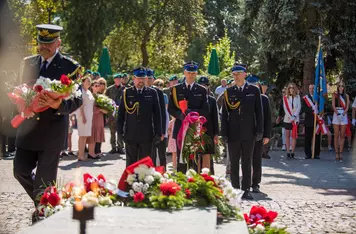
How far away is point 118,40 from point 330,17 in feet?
98.6

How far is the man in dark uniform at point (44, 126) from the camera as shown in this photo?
7.83 meters

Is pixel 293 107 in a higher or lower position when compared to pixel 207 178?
higher

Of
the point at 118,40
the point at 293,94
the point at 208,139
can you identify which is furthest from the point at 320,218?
the point at 118,40

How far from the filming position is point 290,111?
1967 cm

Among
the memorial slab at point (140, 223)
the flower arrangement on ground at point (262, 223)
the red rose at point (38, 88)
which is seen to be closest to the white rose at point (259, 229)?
the flower arrangement on ground at point (262, 223)

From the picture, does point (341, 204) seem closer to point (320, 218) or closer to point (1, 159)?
point (320, 218)

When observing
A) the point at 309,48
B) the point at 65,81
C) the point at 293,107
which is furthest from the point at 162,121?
the point at 309,48

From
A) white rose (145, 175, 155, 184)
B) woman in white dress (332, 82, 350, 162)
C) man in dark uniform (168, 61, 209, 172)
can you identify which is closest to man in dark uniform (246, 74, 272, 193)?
man in dark uniform (168, 61, 209, 172)

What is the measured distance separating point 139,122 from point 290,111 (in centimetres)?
878

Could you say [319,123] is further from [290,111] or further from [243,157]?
[243,157]

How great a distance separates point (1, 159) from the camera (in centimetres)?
1756

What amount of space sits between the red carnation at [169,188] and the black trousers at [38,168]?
168 cm

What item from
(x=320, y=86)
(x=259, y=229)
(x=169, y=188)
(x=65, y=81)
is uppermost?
(x=320, y=86)

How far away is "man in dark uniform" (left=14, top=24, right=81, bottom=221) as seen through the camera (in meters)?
7.83
